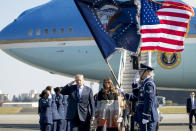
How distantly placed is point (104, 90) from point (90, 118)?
0.94 metres

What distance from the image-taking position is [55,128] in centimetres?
1577

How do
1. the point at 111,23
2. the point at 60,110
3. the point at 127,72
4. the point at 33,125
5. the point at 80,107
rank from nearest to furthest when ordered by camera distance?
1. the point at 80,107
2. the point at 111,23
3. the point at 60,110
4. the point at 127,72
5. the point at 33,125

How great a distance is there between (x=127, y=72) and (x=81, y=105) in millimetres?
12781

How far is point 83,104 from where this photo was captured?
11.2 metres

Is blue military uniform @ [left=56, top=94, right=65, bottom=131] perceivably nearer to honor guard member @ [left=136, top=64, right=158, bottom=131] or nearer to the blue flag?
the blue flag

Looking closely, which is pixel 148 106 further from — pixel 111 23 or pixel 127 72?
pixel 127 72

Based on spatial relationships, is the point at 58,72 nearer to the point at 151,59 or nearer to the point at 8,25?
the point at 8,25

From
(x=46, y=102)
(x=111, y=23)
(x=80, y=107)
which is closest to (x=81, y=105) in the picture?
(x=80, y=107)

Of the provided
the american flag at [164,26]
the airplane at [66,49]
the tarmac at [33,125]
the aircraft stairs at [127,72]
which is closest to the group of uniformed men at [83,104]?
the american flag at [164,26]

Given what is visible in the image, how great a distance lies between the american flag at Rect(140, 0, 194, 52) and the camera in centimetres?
1355

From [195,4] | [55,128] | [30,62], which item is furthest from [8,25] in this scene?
[55,128]

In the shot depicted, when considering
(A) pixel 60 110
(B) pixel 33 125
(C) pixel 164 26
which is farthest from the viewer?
(B) pixel 33 125

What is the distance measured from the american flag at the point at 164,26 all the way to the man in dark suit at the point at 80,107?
312 cm

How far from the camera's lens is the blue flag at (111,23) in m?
12.1
